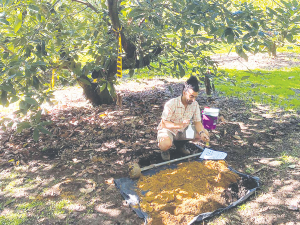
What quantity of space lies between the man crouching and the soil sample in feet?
1.13

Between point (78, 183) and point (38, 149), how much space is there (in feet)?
4.02

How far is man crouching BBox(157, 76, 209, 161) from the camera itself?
10.6 ft

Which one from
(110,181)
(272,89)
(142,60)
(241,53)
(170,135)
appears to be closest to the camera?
(241,53)

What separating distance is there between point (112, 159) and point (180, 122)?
1115 mm

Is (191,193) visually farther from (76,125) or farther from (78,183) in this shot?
(76,125)

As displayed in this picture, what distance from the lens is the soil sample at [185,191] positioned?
2.46 meters

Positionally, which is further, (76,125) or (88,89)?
(88,89)

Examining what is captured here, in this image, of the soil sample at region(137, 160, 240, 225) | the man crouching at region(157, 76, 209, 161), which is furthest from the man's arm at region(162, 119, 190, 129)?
the soil sample at region(137, 160, 240, 225)

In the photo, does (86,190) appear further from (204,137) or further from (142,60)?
(142,60)

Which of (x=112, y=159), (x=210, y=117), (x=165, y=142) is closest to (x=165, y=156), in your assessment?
(x=165, y=142)

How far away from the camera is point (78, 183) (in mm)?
3070

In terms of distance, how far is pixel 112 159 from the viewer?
359 cm

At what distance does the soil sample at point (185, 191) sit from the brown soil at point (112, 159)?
0.58 ft

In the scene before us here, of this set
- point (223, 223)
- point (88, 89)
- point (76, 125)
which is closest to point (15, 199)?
point (76, 125)
